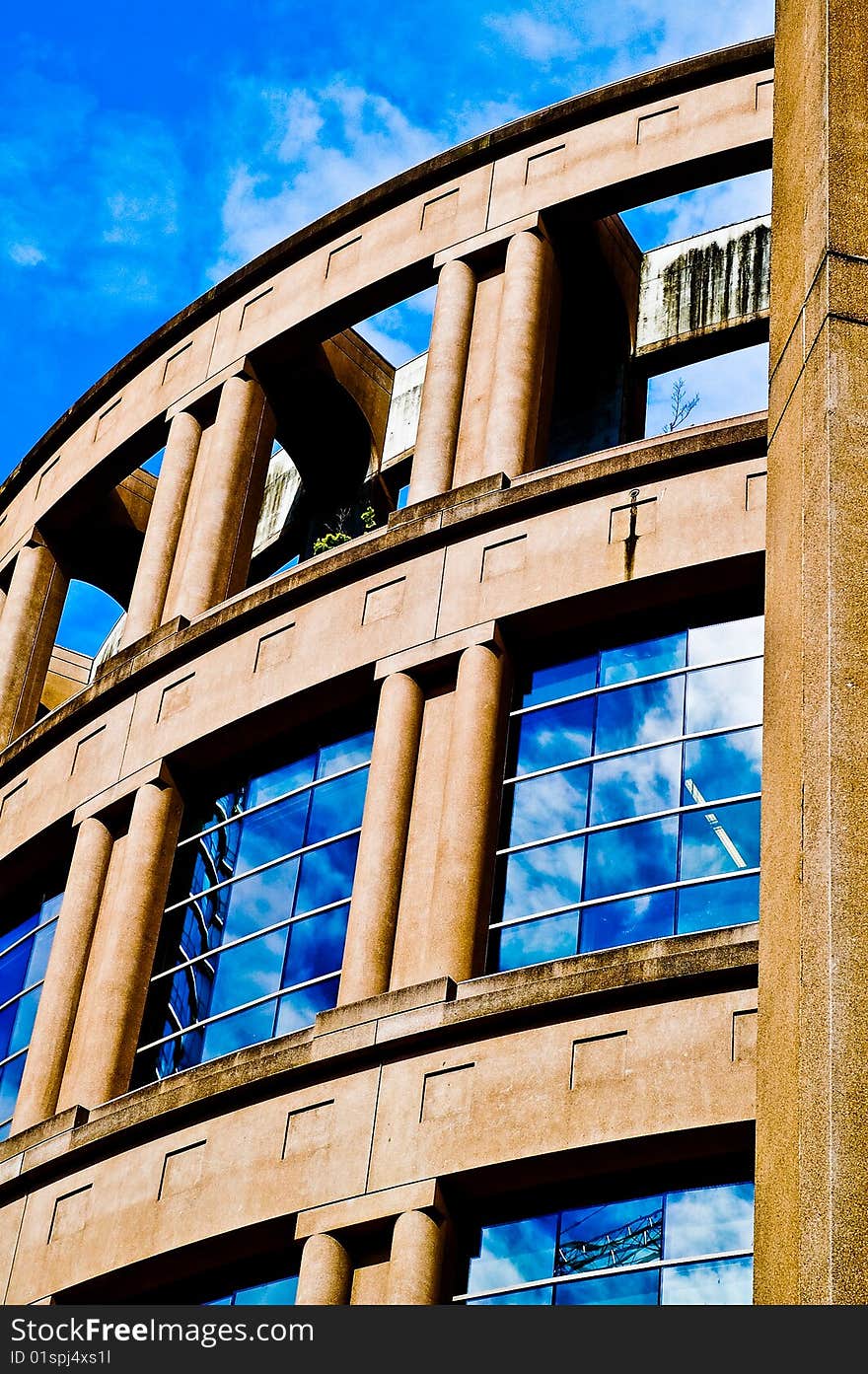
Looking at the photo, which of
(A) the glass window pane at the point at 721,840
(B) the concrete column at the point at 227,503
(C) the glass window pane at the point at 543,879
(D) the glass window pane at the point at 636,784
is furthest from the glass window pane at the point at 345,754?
(A) the glass window pane at the point at 721,840

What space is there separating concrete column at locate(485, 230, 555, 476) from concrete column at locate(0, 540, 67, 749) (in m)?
8.37

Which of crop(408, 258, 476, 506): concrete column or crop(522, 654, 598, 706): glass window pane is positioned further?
crop(408, 258, 476, 506): concrete column

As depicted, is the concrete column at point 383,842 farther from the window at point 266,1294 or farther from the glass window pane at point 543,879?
the window at point 266,1294

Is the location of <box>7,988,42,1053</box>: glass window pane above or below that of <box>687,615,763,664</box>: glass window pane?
Answer: below

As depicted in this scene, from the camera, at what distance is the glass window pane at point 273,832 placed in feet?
65.1

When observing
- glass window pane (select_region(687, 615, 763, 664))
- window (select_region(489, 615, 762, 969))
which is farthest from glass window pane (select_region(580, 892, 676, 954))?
glass window pane (select_region(687, 615, 763, 664))

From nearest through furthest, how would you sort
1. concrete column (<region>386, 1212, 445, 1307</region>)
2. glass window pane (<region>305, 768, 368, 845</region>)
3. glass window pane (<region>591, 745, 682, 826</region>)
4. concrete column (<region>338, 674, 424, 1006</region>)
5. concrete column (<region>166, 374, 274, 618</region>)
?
concrete column (<region>386, 1212, 445, 1307</region>) → glass window pane (<region>591, 745, 682, 826</region>) → concrete column (<region>338, 674, 424, 1006</region>) → glass window pane (<region>305, 768, 368, 845</region>) → concrete column (<region>166, 374, 274, 618</region>)

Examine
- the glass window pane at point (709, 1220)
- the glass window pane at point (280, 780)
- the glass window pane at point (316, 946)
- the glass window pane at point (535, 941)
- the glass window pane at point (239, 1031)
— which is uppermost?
the glass window pane at point (280, 780)

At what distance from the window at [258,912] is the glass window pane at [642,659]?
2666mm

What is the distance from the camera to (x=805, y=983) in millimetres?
9250

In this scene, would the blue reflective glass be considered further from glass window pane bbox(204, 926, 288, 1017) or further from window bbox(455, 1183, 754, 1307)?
window bbox(455, 1183, 754, 1307)

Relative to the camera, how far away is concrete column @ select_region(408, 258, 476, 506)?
20.9 m

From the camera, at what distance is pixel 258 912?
64.2 feet

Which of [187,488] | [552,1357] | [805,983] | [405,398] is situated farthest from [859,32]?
[405,398]
